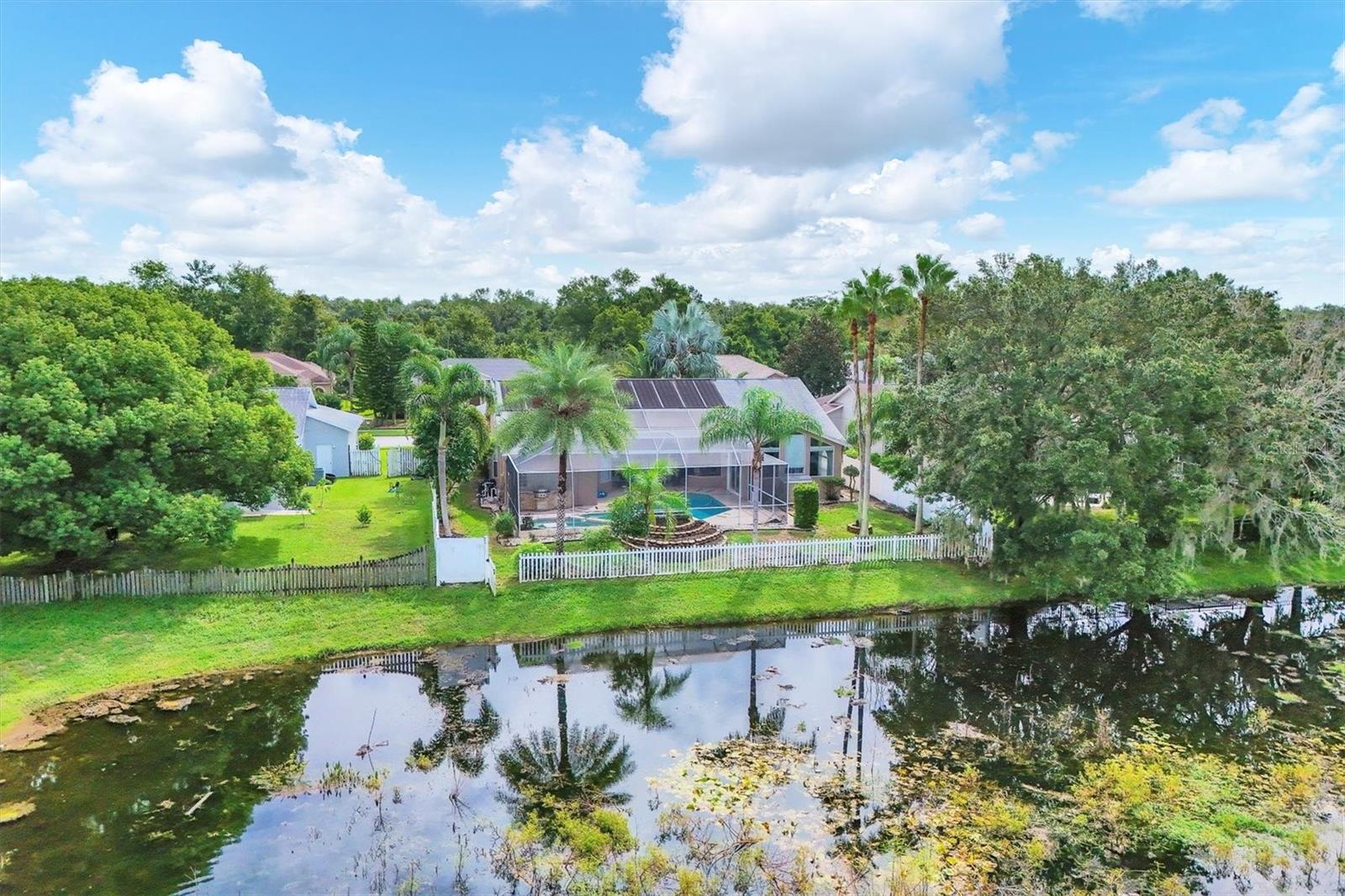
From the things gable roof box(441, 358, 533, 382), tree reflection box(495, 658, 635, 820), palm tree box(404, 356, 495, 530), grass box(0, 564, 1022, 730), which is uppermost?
gable roof box(441, 358, 533, 382)

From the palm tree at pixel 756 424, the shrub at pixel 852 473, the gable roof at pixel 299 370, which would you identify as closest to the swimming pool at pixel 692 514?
the palm tree at pixel 756 424

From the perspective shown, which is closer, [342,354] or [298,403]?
[298,403]

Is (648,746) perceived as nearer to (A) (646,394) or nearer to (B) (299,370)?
(A) (646,394)

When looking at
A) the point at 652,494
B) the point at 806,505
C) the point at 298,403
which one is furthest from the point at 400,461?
the point at 806,505

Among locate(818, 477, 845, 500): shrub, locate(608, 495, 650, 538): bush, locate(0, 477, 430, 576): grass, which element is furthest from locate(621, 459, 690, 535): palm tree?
locate(818, 477, 845, 500): shrub

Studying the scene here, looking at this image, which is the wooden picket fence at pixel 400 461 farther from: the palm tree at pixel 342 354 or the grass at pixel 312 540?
the palm tree at pixel 342 354

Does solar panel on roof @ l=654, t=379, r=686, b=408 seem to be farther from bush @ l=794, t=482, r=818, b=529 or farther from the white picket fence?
the white picket fence
